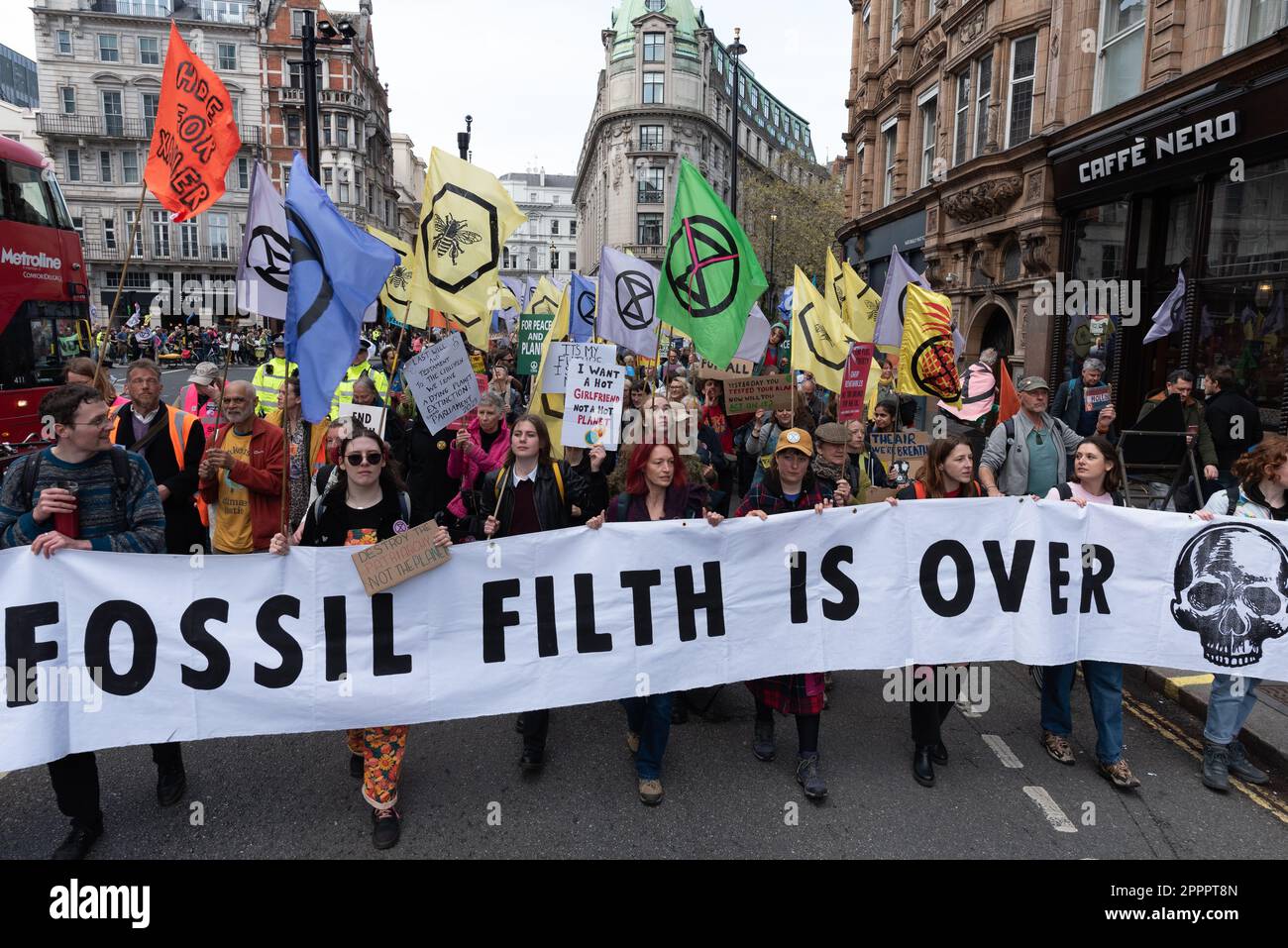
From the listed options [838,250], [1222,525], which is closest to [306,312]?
[1222,525]

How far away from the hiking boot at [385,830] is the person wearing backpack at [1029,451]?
4492 mm

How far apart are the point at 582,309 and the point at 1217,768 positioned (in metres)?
8.27

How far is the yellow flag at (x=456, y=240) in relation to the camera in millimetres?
5680

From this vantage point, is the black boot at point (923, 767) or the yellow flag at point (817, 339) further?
the yellow flag at point (817, 339)

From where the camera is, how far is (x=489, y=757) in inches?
175

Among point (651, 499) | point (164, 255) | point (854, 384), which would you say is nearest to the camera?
point (651, 499)

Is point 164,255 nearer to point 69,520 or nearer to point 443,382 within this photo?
point 443,382

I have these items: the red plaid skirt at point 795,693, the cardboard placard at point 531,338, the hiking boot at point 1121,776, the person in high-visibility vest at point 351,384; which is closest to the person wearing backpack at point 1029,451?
the hiking boot at point 1121,776

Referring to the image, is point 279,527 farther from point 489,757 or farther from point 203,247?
point 203,247

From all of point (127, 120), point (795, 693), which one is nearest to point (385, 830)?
point (795, 693)

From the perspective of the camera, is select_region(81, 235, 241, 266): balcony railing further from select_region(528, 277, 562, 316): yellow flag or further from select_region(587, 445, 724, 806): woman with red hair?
select_region(587, 445, 724, 806): woman with red hair

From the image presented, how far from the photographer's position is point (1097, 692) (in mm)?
4273

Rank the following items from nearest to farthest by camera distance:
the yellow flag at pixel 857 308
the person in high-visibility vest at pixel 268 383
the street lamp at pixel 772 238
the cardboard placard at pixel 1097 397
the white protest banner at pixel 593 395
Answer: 1. the white protest banner at pixel 593 395
2. the person in high-visibility vest at pixel 268 383
3. the cardboard placard at pixel 1097 397
4. the yellow flag at pixel 857 308
5. the street lamp at pixel 772 238

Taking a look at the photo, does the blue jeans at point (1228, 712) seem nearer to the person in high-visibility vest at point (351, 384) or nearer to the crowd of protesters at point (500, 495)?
the crowd of protesters at point (500, 495)
